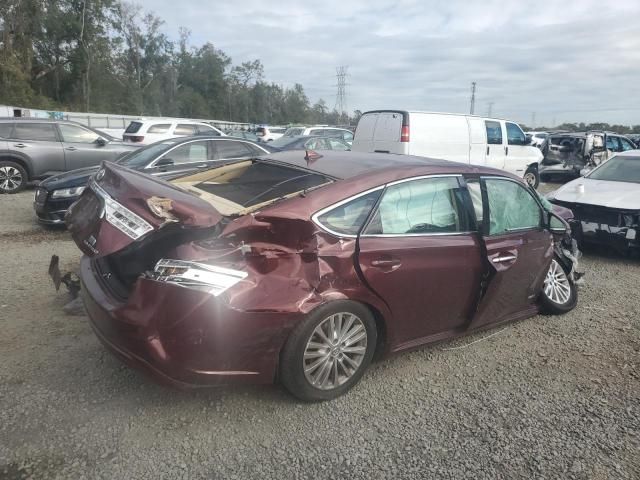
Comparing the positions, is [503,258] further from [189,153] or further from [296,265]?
[189,153]

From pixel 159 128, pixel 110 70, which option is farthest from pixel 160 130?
pixel 110 70

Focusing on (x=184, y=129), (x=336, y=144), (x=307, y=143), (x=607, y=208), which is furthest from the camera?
(x=184, y=129)

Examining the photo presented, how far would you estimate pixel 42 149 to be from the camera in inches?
416

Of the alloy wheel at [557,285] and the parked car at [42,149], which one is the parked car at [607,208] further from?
the parked car at [42,149]

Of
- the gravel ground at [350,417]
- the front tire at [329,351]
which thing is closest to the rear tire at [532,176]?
the gravel ground at [350,417]

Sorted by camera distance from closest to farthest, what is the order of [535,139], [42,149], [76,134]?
[42,149]
[76,134]
[535,139]

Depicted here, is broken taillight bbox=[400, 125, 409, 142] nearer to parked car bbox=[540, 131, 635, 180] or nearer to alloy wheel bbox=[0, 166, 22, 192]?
parked car bbox=[540, 131, 635, 180]

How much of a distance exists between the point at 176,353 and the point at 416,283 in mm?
1580

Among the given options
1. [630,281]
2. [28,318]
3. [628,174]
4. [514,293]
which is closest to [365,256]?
[514,293]

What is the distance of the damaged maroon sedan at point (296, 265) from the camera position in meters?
2.57

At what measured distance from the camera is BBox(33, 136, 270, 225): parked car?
6.93 m

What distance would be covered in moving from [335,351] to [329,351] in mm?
44

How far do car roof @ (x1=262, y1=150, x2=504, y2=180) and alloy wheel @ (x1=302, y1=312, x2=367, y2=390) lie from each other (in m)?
0.96

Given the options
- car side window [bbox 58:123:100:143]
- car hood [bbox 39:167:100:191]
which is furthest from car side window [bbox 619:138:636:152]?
car hood [bbox 39:167:100:191]
